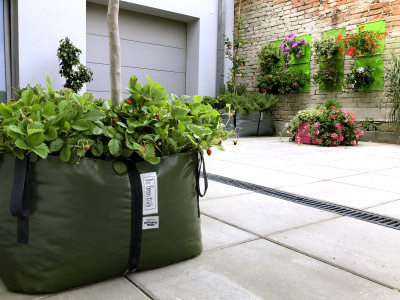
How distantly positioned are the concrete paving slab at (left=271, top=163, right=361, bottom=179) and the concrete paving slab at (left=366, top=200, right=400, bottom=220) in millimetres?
849

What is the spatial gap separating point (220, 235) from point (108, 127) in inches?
30.0

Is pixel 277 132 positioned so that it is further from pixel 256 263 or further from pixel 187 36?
pixel 256 263

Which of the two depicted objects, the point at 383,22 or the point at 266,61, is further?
the point at 266,61

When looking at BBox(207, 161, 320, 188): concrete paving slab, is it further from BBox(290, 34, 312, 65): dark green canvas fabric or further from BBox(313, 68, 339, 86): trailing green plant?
BBox(290, 34, 312, 65): dark green canvas fabric

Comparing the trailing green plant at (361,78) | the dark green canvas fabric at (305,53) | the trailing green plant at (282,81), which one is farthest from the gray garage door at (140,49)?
the trailing green plant at (361,78)

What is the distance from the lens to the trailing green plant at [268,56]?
24.4 ft

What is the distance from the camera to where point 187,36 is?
7879 millimetres

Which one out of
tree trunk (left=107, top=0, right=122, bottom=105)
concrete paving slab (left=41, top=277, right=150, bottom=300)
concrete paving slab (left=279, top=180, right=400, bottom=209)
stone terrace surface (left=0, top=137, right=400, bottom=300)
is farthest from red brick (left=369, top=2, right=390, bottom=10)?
concrete paving slab (left=41, top=277, right=150, bottom=300)

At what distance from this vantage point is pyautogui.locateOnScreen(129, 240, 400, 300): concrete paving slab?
1.13m

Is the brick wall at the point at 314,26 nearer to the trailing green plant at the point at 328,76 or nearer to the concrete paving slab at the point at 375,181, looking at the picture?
the trailing green plant at the point at 328,76

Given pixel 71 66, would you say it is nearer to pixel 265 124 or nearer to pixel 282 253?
pixel 265 124

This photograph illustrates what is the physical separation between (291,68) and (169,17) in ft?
8.63

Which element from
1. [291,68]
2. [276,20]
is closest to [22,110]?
[291,68]

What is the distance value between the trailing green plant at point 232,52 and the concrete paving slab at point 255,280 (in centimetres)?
658
